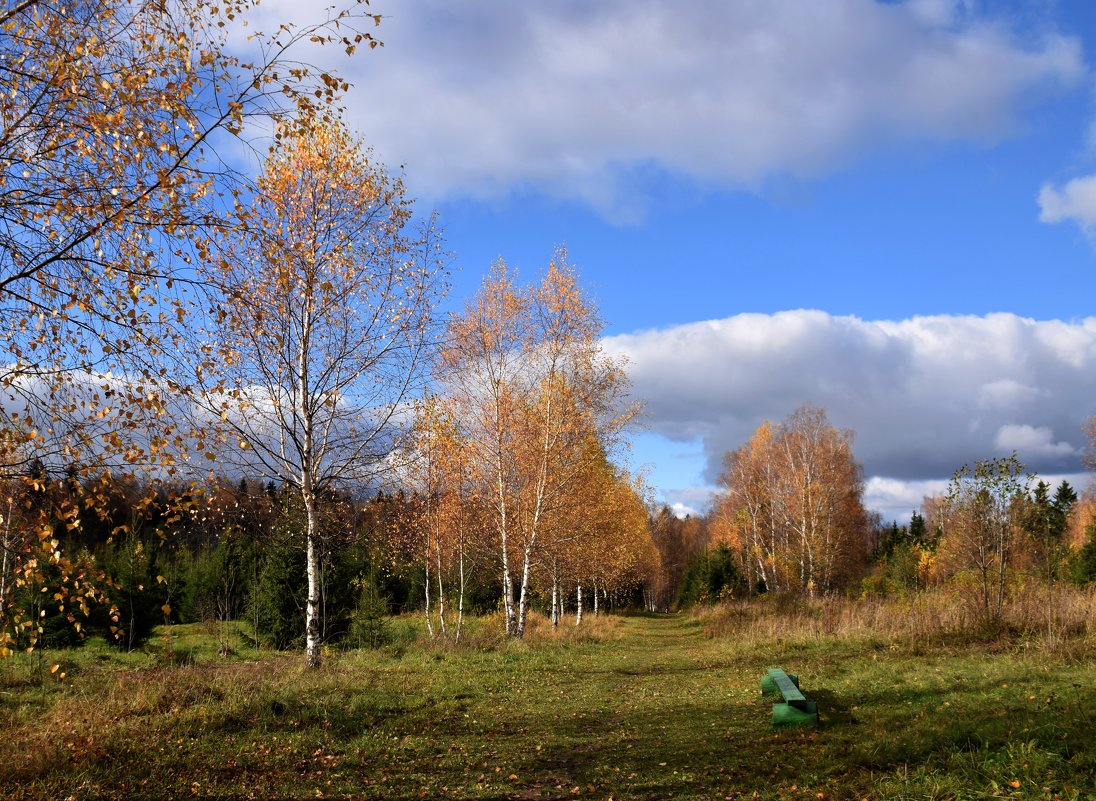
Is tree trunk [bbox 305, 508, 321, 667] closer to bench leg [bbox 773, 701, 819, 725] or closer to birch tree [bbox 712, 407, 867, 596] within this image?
bench leg [bbox 773, 701, 819, 725]

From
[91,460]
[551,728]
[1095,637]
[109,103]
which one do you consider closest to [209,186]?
[109,103]

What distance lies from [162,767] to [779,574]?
142 feet

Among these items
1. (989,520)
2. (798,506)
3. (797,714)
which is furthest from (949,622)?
(798,506)

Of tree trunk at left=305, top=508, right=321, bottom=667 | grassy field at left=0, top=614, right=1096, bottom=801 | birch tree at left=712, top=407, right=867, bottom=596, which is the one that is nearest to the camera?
grassy field at left=0, top=614, right=1096, bottom=801

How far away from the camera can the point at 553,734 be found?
8.30 m

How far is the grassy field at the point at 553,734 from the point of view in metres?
5.75

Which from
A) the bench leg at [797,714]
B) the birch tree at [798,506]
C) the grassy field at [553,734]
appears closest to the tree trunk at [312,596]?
→ the grassy field at [553,734]

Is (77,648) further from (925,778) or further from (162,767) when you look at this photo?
(925,778)

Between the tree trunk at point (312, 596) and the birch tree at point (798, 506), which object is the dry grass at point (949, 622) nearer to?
the tree trunk at point (312, 596)

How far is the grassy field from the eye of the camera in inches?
227

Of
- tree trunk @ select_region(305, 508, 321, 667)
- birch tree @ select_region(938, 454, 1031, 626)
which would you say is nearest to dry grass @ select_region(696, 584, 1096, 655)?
birch tree @ select_region(938, 454, 1031, 626)

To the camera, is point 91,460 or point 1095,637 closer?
point 91,460

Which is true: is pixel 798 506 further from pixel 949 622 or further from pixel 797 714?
pixel 797 714

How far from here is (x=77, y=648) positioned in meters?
21.7
